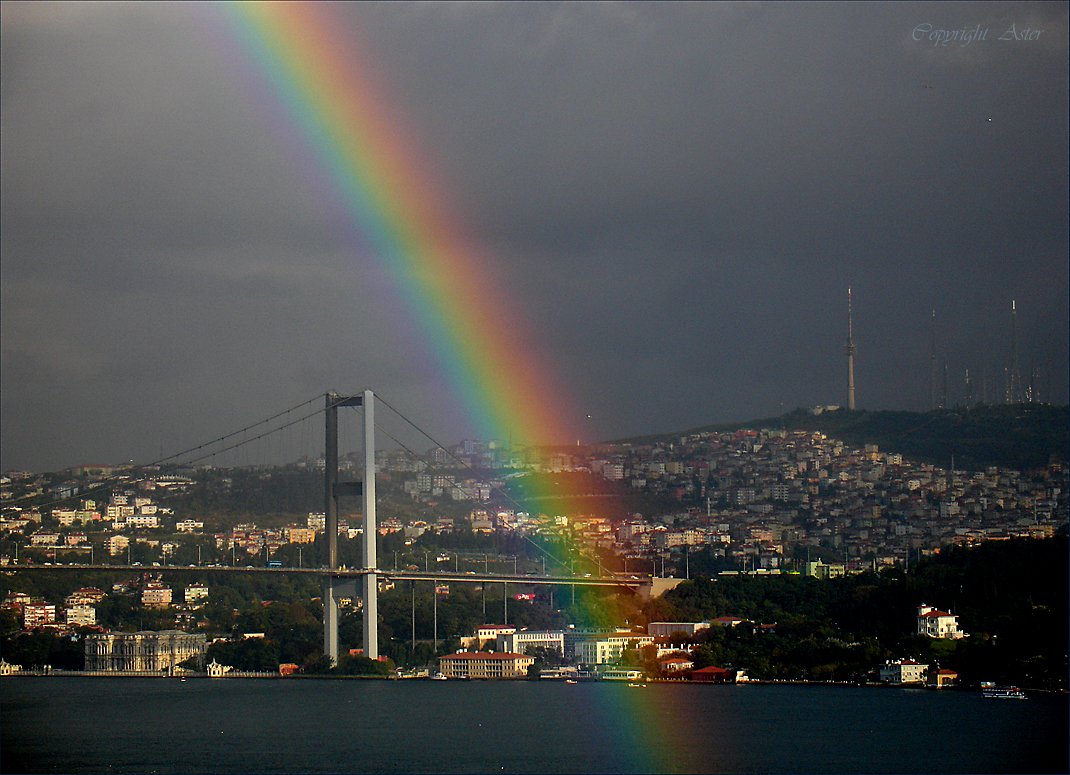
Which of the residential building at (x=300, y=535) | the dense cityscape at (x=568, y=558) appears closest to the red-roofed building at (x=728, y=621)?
the dense cityscape at (x=568, y=558)

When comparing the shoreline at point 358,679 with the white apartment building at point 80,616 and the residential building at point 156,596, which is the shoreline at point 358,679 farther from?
the residential building at point 156,596

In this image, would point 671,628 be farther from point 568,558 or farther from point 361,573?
point 568,558

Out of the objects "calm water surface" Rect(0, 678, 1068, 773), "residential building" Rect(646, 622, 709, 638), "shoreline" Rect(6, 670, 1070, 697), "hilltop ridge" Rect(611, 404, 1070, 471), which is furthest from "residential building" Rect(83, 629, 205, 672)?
"hilltop ridge" Rect(611, 404, 1070, 471)

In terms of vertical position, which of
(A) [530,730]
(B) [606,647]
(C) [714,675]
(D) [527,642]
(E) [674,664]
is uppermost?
(D) [527,642]

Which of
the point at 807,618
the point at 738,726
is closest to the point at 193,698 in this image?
the point at 738,726

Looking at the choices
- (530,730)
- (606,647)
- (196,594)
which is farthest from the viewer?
(196,594)

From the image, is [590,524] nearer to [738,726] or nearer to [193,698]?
[193,698]

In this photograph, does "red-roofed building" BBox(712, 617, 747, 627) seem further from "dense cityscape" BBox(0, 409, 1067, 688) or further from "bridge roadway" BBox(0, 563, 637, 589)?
"bridge roadway" BBox(0, 563, 637, 589)

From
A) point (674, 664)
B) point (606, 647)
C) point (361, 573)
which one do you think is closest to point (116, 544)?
point (361, 573)
